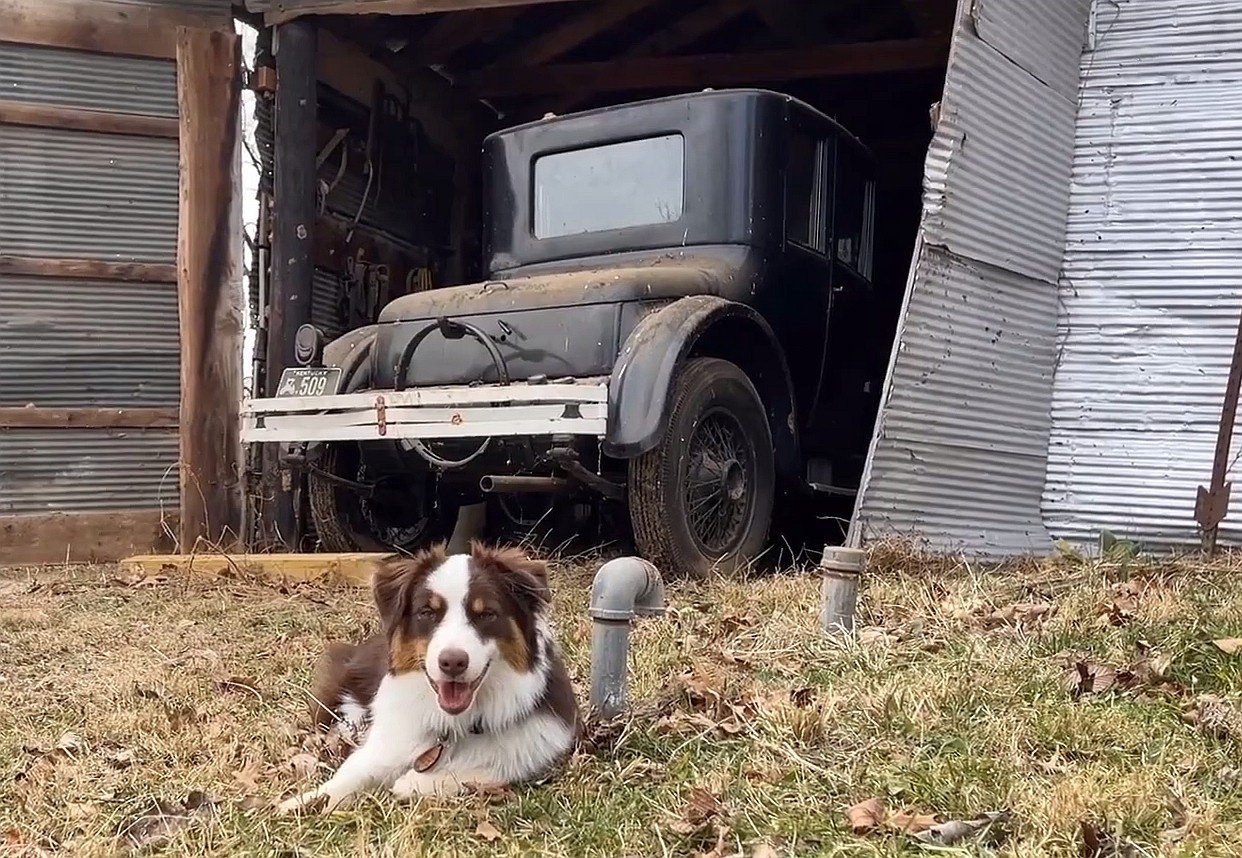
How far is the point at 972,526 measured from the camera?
577 centimetres

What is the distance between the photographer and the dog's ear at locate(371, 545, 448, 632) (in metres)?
2.73

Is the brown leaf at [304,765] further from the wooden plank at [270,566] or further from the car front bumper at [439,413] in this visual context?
the wooden plank at [270,566]

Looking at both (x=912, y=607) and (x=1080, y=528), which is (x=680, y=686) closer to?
(x=912, y=607)

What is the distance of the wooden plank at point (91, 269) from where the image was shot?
22.6ft

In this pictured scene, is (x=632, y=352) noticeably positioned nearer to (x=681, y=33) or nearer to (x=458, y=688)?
(x=458, y=688)


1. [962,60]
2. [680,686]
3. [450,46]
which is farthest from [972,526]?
[450,46]

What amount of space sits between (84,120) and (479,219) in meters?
3.22

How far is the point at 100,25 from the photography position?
23.0 feet

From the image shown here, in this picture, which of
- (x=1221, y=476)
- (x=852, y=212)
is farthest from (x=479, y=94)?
(x=1221, y=476)

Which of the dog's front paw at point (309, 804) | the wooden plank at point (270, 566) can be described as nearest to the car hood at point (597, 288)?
the wooden plank at point (270, 566)

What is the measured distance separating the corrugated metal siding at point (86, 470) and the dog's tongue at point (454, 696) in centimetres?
512

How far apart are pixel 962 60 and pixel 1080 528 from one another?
87.5 inches

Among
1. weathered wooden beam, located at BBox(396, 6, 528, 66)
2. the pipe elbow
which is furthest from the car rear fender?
weathered wooden beam, located at BBox(396, 6, 528, 66)

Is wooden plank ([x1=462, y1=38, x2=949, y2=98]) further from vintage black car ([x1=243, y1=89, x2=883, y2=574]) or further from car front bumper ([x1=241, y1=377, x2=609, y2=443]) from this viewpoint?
car front bumper ([x1=241, y1=377, x2=609, y2=443])
